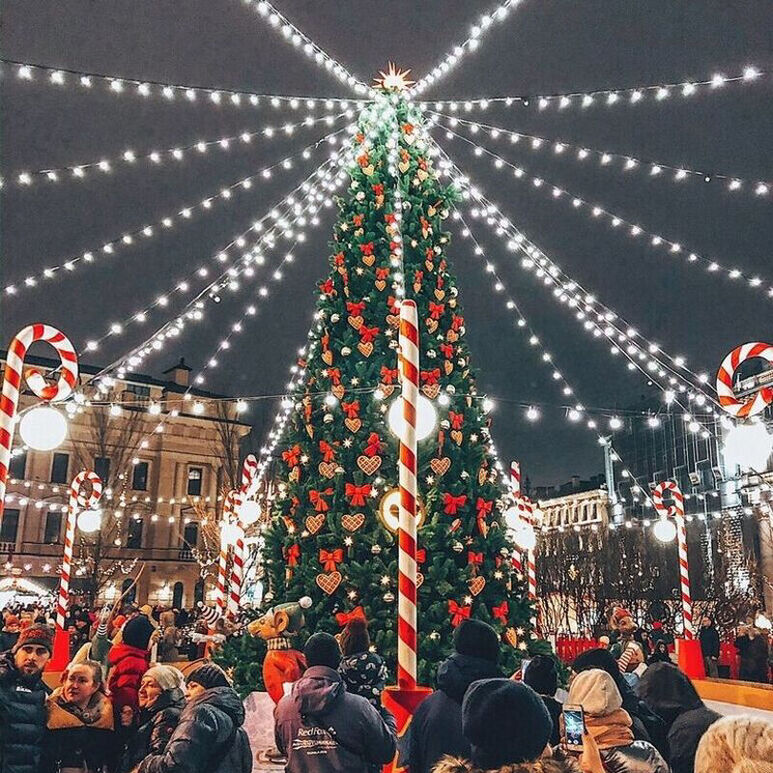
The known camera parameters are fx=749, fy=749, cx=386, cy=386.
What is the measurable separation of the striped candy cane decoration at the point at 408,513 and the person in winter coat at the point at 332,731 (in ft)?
1.99

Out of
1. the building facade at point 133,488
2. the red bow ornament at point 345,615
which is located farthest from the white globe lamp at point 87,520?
the building facade at point 133,488

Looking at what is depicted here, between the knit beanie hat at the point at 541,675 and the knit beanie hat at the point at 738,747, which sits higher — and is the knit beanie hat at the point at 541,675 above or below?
below

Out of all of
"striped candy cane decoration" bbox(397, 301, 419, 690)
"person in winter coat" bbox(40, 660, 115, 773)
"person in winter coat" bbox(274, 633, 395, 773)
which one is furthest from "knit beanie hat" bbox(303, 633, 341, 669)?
"person in winter coat" bbox(40, 660, 115, 773)

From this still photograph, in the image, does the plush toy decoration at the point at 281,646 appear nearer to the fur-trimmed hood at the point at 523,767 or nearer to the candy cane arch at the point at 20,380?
the candy cane arch at the point at 20,380

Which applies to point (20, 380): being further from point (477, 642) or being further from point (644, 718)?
point (644, 718)

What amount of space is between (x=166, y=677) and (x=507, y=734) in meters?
2.53

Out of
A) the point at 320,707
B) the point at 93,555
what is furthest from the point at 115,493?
the point at 320,707

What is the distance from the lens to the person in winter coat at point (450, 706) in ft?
12.7

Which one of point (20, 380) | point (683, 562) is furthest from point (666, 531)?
point (20, 380)

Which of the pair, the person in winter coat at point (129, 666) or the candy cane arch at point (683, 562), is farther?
the candy cane arch at point (683, 562)

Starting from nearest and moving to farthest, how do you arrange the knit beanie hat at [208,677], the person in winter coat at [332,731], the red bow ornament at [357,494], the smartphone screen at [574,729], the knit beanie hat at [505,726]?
1. the knit beanie hat at [505,726]
2. the smartphone screen at [574,729]
3. the knit beanie hat at [208,677]
4. the person in winter coat at [332,731]
5. the red bow ornament at [357,494]

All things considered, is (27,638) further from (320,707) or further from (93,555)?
(93,555)

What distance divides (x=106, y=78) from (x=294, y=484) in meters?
4.96

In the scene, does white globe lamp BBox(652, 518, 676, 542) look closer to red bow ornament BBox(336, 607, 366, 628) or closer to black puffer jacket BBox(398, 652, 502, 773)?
red bow ornament BBox(336, 607, 366, 628)
